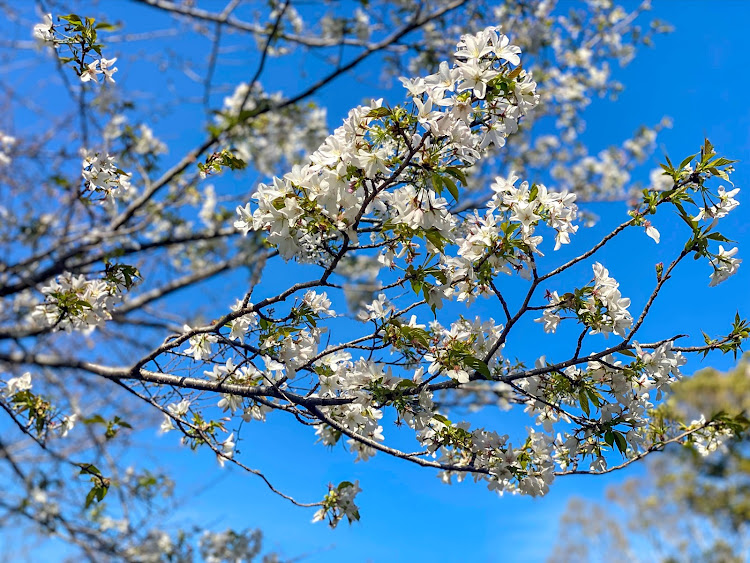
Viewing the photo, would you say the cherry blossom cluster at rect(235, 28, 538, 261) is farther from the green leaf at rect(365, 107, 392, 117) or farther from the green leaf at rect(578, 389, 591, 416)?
the green leaf at rect(578, 389, 591, 416)

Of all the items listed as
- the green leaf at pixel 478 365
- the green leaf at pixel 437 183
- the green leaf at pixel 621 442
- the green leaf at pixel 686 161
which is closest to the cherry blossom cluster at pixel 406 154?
the green leaf at pixel 437 183

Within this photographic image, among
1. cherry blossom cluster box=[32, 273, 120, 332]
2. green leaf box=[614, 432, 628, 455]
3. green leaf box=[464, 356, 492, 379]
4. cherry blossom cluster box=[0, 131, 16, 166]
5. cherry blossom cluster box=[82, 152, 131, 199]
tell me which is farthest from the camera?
cherry blossom cluster box=[0, 131, 16, 166]

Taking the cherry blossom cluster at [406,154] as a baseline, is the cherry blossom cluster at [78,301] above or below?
above

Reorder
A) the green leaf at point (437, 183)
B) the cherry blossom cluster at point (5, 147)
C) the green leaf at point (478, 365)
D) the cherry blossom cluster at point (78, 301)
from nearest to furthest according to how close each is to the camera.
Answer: the green leaf at point (437, 183), the green leaf at point (478, 365), the cherry blossom cluster at point (78, 301), the cherry blossom cluster at point (5, 147)

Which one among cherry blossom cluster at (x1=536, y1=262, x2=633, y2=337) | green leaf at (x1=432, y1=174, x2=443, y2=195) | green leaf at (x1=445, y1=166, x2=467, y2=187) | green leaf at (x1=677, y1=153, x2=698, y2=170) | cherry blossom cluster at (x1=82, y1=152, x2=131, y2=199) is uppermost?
cherry blossom cluster at (x1=82, y1=152, x2=131, y2=199)

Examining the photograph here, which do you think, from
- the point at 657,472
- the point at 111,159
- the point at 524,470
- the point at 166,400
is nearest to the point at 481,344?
the point at 524,470

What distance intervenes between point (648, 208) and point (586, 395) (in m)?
0.67

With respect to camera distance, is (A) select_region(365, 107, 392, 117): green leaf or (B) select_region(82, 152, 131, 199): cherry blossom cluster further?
(B) select_region(82, 152, 131, 199): cherry blossom cluster

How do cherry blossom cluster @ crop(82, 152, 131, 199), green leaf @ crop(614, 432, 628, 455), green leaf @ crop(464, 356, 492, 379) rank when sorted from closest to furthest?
green leaf @ crop(464, 356, 492, 379) < green leaf @ crop(614, 432, 628, 455) < cherry blossom cluster @ crop(82, 152, 131, 199)

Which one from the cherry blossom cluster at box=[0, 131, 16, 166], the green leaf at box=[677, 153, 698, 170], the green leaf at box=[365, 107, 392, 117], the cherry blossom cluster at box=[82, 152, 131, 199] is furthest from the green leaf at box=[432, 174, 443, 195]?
the cherry blossom cluster at box=[0, 131, 16, 166]

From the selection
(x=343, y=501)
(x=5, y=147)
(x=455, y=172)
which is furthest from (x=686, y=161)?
(x=5, y=147)

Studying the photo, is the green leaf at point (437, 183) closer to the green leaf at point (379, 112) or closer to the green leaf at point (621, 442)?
the green leaf at point (379, 112)

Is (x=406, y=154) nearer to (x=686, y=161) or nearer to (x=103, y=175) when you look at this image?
(x=686, y=161)

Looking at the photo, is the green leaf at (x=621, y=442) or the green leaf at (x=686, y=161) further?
the green leaf at (x=621, y=442)
